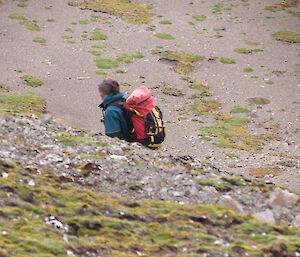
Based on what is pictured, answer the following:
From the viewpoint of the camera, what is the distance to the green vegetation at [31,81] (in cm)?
4007

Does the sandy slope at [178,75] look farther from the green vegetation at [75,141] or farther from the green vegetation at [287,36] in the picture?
the green vegetation at [75,141]

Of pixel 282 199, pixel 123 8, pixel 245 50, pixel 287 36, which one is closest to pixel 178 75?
pixel 245 50

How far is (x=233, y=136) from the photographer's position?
35031 mm

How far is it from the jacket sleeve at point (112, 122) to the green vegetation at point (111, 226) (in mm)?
2297

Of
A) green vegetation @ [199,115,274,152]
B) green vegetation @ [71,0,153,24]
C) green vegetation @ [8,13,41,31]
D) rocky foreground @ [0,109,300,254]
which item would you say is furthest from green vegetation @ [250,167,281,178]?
green vegetation @ [71,0,153,24]

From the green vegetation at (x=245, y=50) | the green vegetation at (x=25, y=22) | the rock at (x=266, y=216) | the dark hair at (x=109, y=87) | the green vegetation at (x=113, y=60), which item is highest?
the dark hair at (x=109, y=87)

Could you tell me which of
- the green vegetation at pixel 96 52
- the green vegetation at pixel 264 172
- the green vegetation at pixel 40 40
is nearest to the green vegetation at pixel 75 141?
the green vegetation at pixel 264 172

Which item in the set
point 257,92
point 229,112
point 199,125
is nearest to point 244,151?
point 199,125

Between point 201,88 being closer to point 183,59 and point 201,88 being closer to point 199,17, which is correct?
point 183,59

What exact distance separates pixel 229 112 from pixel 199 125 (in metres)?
4.25

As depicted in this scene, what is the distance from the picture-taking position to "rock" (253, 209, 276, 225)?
13.3 metres

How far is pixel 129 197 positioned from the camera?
45.4ft

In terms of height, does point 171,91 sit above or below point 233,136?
above

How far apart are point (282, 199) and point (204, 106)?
25922mm
